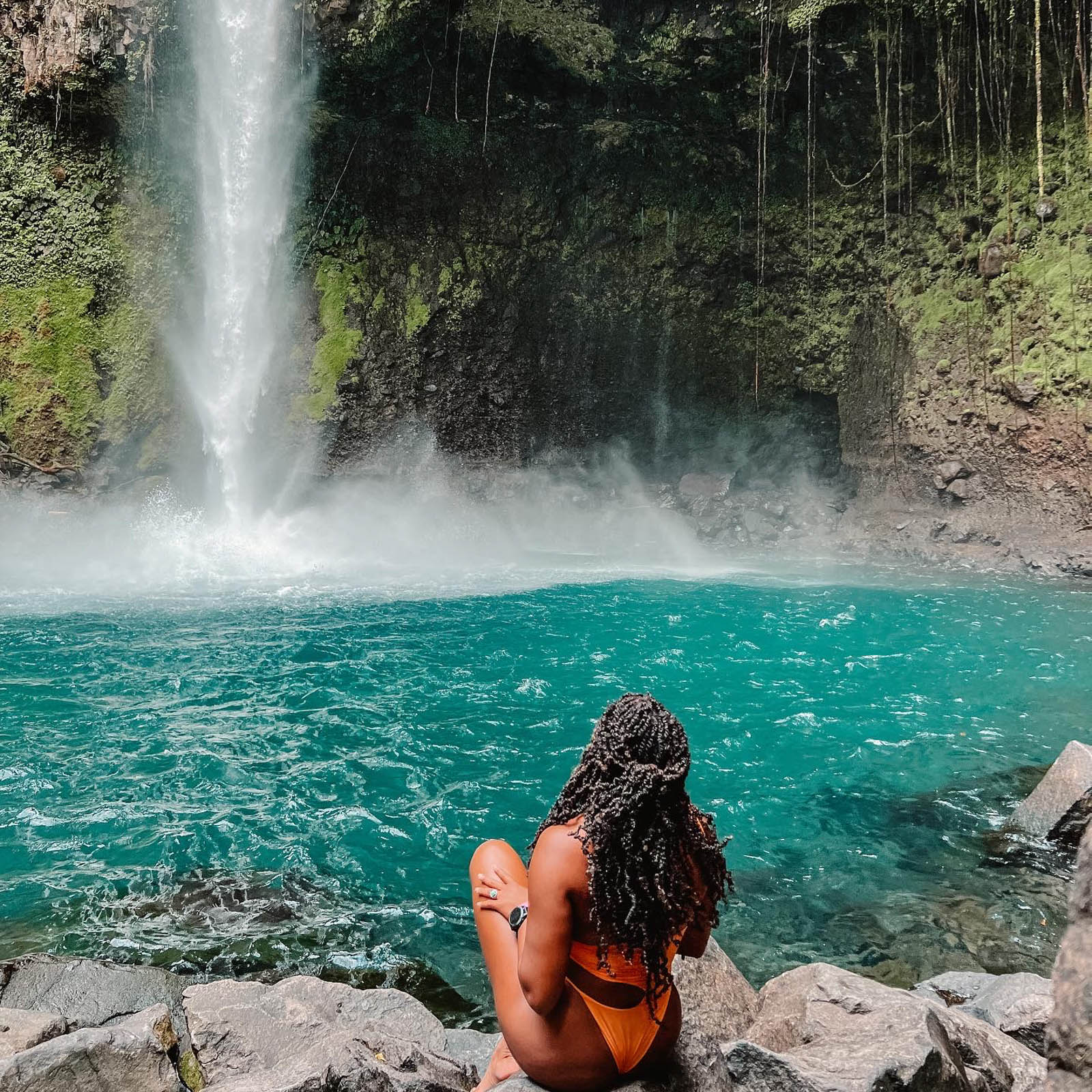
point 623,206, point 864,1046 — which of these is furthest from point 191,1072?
point 623,206

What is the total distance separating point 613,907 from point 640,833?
8.2 inches

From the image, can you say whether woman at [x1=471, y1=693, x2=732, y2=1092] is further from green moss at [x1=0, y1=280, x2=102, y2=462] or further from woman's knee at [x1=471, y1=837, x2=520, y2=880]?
green moss at [x1=0, y1=280, x2=102, y2=462]

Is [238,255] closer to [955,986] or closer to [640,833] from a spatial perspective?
[955,986]

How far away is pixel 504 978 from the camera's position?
2.83 meters

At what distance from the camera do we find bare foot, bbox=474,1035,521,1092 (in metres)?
2.79

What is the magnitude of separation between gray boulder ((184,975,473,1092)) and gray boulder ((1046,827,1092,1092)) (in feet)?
7.43

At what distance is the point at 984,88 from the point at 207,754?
20072 millimetres

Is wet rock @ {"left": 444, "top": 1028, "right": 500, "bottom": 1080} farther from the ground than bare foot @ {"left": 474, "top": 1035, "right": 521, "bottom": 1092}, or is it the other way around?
bare foot @ {"left": 474, "top": 1035, "right": 521, "bottom": 1092}

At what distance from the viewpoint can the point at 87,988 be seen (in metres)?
4.14

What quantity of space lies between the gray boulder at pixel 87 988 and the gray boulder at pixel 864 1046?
2.47 m

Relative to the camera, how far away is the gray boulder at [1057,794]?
235 inches

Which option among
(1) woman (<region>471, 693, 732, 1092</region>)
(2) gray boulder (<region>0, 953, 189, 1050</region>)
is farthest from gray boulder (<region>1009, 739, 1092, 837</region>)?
(2) gray boulder (<region>0, 953, 189, 1050</region>)

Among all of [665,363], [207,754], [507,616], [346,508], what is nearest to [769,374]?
[665,363]

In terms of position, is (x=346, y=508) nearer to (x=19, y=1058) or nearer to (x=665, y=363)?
(x=665, y=363)
